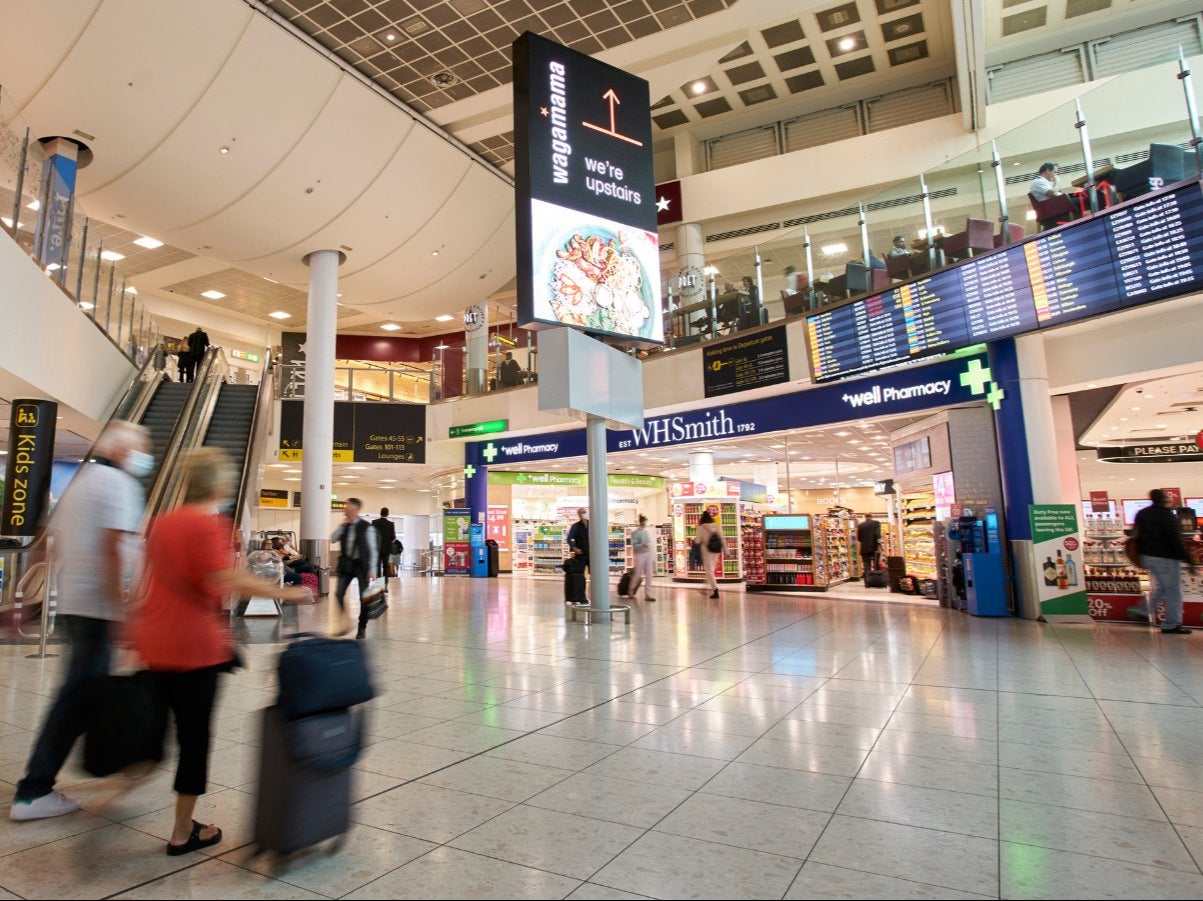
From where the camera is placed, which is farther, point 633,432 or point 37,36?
point 633,432

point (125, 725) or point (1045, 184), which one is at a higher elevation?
point (1045, 184)

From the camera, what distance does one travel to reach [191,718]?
2273 mm

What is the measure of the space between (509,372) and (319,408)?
4.71 metres

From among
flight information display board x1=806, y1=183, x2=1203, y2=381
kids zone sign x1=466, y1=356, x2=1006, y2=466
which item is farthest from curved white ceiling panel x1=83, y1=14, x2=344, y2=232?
flight information display board x1=806, y1=183, x2=1203, y2=381

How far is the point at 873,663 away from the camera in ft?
18.2

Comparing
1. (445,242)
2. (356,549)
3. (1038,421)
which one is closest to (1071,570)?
(1038,421)

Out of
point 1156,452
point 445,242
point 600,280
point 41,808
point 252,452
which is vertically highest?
point 445,242

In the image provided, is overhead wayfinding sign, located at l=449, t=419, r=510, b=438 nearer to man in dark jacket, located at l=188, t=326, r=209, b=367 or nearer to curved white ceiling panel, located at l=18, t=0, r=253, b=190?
man in dark jacket, located at l=188, t=326, r=209, b=367

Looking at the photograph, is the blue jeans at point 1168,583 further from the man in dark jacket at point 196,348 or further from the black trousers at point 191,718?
the man in dark jacket at point 196,348

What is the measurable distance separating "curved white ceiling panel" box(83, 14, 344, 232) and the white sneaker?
1129 centimetres

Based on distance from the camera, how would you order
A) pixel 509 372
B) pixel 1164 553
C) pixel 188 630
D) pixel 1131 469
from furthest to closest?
pixel 1131 469, pixel 509 372, pixel 1164 553, pixel 188 630

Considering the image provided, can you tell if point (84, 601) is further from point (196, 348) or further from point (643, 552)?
point (196, 348)

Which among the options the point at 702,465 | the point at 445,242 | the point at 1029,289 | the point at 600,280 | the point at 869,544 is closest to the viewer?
the point at 600,280

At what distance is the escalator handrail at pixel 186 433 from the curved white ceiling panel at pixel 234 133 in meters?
2.87
